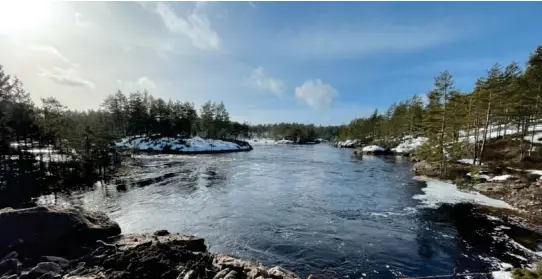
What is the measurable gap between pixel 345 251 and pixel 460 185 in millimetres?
22500

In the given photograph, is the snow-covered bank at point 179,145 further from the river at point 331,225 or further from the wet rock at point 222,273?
the wet rock at point 222,273

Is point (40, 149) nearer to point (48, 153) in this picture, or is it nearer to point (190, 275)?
point (48, 153)

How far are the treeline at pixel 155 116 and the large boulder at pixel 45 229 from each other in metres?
79.8

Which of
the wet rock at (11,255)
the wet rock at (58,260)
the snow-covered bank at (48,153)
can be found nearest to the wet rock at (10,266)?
the wet rock at (11,255)

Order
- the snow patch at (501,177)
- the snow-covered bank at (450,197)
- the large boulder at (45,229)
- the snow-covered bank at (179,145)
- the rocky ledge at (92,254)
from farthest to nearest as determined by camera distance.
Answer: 1. the snow-covered bank at (179,145)
2. the snow patch at (501,177)
3. the snow-covered bank at (450,197)
4. the large boulder at (45,229)
5. the rocky ledge at (92,254)

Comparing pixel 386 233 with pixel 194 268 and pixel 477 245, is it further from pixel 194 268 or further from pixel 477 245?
pixel 194 268

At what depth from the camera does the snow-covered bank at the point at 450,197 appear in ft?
71.6

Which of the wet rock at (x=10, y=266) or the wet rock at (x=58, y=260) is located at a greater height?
the wet rock at (x=10, y=266)

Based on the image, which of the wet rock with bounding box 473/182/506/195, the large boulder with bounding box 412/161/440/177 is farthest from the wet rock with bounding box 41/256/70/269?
the large boulder with bounding box 412/161/440/177

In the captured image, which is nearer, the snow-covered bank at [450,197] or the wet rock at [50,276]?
the wet rock at [50,276]

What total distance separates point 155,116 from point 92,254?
9010 cm

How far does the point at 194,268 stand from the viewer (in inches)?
349

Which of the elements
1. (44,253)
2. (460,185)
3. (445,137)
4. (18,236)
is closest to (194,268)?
(44,253)

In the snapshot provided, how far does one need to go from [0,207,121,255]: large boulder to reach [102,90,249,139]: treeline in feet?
262
